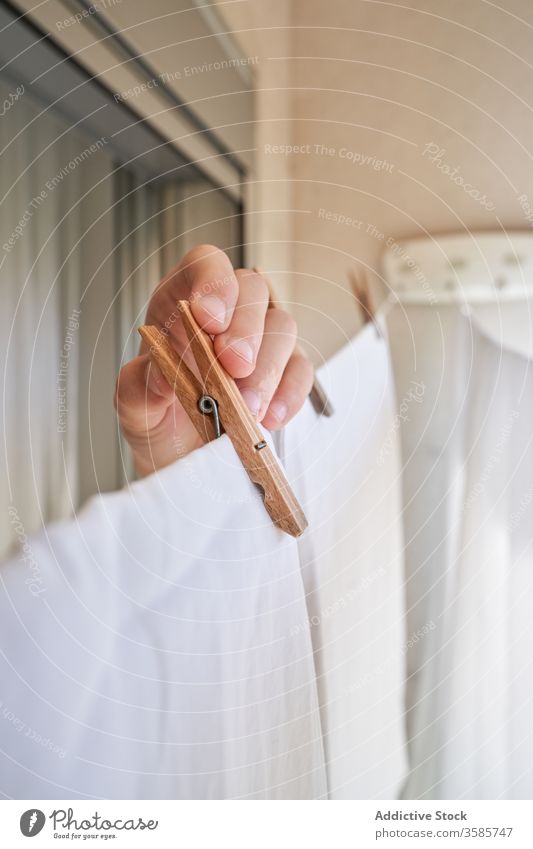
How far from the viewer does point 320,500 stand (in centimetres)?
34

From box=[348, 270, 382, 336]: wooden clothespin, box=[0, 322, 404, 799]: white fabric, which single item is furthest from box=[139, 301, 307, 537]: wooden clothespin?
box=[348, 270, 382, 336]: wooden clothespin

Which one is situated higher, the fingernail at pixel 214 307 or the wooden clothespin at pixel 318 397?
→ the fingernail at pixel 214 307

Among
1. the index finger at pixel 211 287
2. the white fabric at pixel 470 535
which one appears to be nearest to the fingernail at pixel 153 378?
the index finger at pixel 211 287

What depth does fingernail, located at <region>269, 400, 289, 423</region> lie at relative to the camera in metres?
0.30

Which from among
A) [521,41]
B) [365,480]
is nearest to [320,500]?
[365,480]

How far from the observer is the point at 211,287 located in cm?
30

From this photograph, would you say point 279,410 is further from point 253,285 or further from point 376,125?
point 376,125

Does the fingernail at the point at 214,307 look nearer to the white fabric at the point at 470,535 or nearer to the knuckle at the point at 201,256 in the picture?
the knuckle at the point at 201,256

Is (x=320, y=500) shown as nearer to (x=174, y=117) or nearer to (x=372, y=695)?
(x=372, y=695)

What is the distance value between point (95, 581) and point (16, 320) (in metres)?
0.28

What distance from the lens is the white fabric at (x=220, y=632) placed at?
0.20 meters

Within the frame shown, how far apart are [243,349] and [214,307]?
0.02 meters

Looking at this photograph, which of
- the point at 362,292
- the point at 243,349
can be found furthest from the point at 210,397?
the point at 362,292

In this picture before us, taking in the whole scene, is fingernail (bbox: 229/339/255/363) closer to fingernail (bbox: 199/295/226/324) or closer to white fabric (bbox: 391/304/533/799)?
fingernail (bbox: 199/295/226/324)
